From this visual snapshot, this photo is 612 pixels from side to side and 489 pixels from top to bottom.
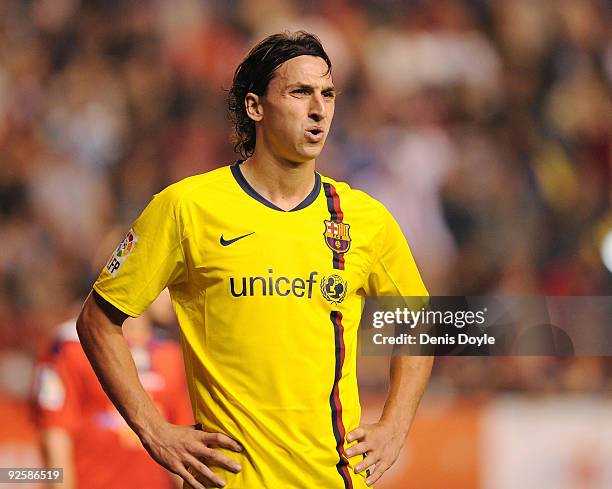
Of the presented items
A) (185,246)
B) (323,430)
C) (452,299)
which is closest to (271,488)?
(323,430)

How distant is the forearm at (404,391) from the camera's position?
3958 millimetres

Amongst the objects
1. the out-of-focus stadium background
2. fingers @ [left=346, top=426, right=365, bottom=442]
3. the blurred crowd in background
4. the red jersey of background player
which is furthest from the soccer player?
the blurred crowd in background

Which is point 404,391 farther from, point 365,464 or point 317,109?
point 317,109

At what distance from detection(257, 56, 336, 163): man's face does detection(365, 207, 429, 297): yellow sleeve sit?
41 cm

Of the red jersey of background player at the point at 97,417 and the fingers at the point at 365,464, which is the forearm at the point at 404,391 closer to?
the fingers at the point at 365,464

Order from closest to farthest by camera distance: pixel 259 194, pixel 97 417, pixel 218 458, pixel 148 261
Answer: pixel 218 458
pixel 148 261
pixel 259 194
pixel 97 417

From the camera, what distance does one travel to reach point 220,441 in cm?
361

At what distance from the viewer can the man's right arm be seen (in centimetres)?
363

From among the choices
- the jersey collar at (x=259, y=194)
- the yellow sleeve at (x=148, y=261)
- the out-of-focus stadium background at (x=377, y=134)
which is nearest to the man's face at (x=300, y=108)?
the jersey collar at (x=259, y=194)

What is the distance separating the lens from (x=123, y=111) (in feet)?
32.0

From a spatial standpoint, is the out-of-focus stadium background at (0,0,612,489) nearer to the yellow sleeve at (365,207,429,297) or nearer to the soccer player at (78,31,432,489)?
the yellow sleeve at (365,207,429,297)

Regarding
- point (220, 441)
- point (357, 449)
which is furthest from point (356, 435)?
point (220, 441)

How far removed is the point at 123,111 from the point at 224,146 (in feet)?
2.97

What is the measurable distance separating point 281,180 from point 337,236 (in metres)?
0.25
